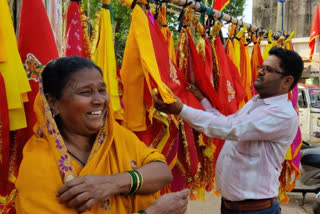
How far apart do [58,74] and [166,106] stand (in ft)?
2.22

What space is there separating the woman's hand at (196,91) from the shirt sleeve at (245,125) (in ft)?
0.62

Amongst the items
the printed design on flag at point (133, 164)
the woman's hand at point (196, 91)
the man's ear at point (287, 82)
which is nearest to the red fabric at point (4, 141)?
the printed design on flag at point (133, 164)

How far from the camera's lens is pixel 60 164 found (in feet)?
3.71

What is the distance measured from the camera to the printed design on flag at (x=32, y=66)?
1410 millimetres

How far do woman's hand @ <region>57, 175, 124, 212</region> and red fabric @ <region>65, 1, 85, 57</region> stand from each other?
686mm

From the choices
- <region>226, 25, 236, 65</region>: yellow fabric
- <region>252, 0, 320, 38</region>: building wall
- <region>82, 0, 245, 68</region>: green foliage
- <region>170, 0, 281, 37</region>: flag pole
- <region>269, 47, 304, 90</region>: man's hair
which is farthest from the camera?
<region>252, 0, 320, 38</region>: building wall

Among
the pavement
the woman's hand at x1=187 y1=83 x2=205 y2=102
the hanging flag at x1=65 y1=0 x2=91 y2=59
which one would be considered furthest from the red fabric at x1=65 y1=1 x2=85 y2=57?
the pavement

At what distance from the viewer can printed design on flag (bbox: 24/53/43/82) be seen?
1.41 m

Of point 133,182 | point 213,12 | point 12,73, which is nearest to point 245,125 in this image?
point 213,12

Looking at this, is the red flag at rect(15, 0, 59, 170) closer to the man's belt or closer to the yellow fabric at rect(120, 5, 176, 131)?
the yellow fabric at rect(120, 5, 176, 131)

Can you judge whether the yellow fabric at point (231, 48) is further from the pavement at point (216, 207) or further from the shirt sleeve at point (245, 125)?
the pavement at point (216, 207)

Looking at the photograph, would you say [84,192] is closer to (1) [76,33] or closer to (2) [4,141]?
(2) [4,141]

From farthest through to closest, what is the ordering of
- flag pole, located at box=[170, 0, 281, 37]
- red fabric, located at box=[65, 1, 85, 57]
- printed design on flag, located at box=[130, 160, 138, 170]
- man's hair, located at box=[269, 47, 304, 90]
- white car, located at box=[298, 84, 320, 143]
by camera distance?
white car, located at box=[298, 84, 320, 143] < man's hair, located at box=[269, 47, 304, 90] < flag pole, located at box=[170, 0, 281, 37] < red fabric, located at box=[65, 1, 85, 57] < printed design on flag, located at box=[130, 160, 138, 170]

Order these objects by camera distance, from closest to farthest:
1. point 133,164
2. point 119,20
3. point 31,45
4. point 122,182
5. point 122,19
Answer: point 122,182 → point 133,164 → point 31,45 → point 122,19 → point 119,20
